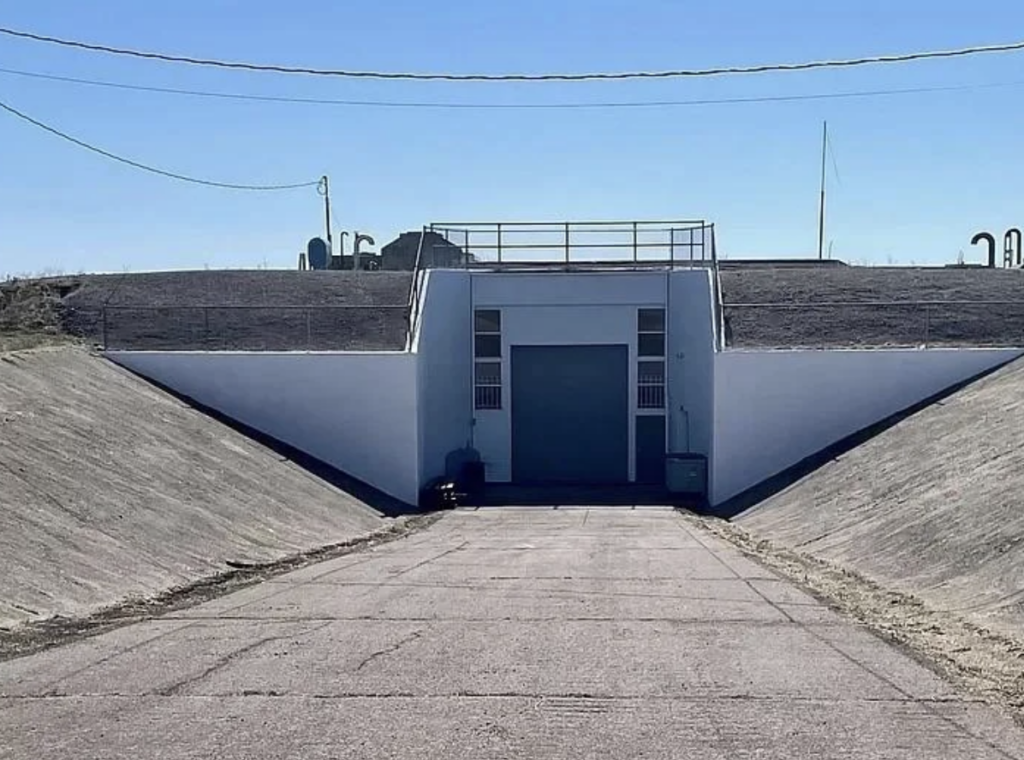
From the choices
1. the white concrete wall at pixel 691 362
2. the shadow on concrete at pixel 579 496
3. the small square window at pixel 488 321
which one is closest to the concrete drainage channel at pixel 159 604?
the shadow on concrete at pixel 579 496

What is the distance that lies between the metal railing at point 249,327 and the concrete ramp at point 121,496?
339 centimetres

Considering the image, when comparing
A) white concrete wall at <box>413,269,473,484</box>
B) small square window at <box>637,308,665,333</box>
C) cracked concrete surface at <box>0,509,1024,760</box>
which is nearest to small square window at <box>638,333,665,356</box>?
small square window at <box>637,308,665,333</box>

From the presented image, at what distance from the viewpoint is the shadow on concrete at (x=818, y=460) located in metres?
29.3

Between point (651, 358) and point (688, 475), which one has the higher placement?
point (651, 358)

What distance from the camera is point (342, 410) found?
30969 millimetres

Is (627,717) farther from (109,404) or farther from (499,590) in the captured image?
(109,404)

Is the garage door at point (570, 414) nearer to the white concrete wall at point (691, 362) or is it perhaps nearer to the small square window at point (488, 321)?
the small square window at point (488, 321)

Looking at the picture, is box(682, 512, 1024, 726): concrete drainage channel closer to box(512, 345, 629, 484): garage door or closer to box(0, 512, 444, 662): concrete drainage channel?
box(0, 512, 444, 662): concrete drainage channel

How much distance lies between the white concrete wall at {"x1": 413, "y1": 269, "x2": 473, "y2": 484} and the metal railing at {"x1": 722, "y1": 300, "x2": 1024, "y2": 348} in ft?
22.9

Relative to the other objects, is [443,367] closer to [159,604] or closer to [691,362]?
[691,362]

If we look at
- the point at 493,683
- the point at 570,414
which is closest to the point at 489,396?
the point at 570,414

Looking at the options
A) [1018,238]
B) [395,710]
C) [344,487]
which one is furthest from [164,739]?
[1018,238]

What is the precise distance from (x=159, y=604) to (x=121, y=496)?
5.19m

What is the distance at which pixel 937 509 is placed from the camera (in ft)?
63.3
